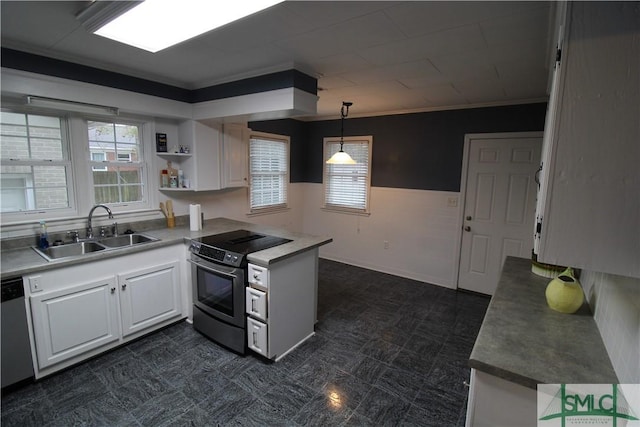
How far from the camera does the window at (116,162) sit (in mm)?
2850

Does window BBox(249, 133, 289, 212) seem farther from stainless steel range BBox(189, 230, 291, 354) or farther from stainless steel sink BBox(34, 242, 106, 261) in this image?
stainless steel sink BBox(34, 242, 106, 261)

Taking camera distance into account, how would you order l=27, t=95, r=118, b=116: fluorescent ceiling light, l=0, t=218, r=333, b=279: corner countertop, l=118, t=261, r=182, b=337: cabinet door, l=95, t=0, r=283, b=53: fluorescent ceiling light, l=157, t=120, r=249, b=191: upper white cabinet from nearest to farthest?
l=95, t=0, r=283, b=53: fluorescent ceiling light < l=0, t=218, r=333, b=279: corner countertop < l=27, t=95, r=118, b=116: fluorescent ceiling light < l=118, t=261, r=182, b=337: cabinet door < l=157, t=120, r=249, b=191: upper white cabinet

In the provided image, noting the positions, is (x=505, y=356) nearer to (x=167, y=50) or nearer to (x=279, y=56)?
(x=279, y=56)

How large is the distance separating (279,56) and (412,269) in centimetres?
337

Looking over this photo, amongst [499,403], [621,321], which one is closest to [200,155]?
[499,403]

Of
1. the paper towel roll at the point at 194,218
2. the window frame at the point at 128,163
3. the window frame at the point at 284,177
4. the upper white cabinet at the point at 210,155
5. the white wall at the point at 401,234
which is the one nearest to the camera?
the window frame at the point at 128,163

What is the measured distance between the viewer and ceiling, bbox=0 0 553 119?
1.58 metres

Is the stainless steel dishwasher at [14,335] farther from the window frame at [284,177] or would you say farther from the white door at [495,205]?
the white door at [495,205]

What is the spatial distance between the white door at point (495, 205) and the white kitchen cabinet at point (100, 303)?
11.3 ft

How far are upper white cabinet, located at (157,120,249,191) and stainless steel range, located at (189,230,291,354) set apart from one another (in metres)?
0.85

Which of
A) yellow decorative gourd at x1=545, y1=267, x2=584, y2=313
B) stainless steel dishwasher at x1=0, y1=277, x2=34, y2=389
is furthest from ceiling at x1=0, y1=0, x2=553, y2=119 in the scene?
stainless steel dishwasher at x1=0, y1=277, x2=34, y2=389

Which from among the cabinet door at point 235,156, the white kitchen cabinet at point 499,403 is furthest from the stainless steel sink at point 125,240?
the white kitchen cabinet at point 499,403

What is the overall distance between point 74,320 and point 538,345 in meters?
2.94

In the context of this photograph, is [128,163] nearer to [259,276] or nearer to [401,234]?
[259,276]
